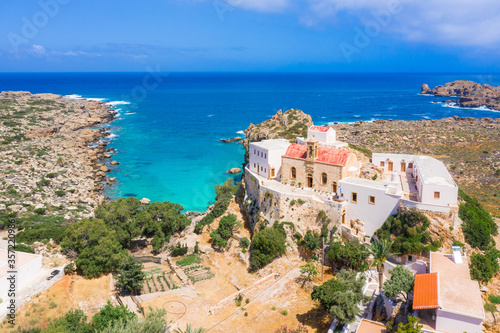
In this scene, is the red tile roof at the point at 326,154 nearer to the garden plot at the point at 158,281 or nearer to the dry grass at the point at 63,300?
the garden plot at the point at 158,281

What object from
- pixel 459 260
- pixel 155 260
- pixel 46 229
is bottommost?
pixel 155 260

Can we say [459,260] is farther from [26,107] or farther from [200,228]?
[26,107]

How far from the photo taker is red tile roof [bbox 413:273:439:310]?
19.4 metres

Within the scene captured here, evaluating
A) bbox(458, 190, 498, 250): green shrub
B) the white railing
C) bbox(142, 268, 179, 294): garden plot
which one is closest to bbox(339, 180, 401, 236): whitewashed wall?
the white railing

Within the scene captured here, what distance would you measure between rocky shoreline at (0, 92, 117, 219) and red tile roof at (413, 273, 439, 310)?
→ 40862 mm

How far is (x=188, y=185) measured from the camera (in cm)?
6244

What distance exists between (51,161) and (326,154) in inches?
2142

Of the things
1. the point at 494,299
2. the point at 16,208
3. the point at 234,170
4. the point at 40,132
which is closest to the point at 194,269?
the point at 494,299

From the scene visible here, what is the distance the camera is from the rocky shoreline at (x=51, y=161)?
49.7 m

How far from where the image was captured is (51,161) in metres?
67.5

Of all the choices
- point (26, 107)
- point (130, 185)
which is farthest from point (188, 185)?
point (26, 107)

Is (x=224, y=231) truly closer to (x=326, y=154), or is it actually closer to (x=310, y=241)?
(x=310, y=241)

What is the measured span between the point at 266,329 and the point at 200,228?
60.4 ft

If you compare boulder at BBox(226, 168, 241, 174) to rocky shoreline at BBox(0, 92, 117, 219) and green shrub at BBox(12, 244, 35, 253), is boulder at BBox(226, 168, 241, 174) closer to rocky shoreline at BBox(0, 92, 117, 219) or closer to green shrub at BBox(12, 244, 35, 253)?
rocky shoreline at BBox(0, 92, 117, 219)
